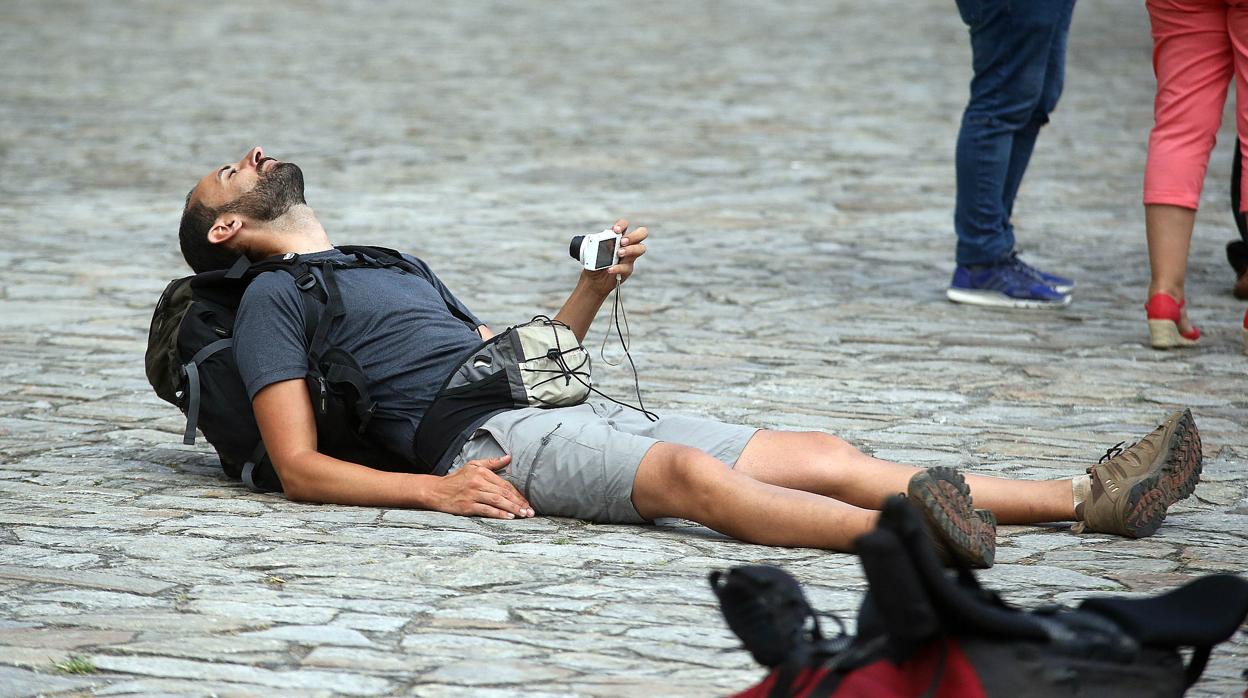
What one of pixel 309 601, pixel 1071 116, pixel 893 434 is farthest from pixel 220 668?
pixel 1071 116

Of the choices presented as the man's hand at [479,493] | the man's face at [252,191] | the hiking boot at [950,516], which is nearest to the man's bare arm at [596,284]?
the man's hand at [479,493]

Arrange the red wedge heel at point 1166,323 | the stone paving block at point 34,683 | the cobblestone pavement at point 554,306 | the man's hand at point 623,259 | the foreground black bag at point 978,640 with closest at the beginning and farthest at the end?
the foreground black bag at point 978,640 < the stone paving block at point 34,683 < the cobblestone pavement at point 554,306 < the man's hand at point 623,259 < the red wedge heel at point 1166,323

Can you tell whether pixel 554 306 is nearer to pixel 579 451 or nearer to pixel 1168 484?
pixel 579 451

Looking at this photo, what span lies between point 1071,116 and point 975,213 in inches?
276

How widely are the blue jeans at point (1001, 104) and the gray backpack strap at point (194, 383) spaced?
148 inches

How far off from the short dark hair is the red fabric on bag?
264cm

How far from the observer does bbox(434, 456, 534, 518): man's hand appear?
4.11 metres

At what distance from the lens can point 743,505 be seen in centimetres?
388

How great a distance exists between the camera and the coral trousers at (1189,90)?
20.0ft

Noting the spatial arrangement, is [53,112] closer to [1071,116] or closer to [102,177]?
[102,177]

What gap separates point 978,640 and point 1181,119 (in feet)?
14.1

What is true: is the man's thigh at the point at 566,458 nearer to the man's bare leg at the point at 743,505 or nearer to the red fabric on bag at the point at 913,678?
the man's bare leg at the point at 743,505

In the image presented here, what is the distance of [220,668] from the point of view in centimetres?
302

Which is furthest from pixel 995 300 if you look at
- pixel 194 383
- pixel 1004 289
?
pixel 194 383
